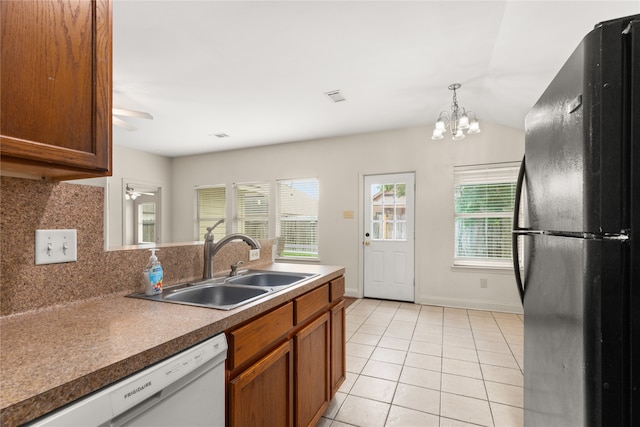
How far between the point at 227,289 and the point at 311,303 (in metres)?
0.47

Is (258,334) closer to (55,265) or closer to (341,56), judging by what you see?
(55,265)

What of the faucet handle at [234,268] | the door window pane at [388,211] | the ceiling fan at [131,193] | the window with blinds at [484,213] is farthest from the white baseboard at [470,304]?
the ceiling fan at [131,193]

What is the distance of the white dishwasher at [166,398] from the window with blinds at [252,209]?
4910mm

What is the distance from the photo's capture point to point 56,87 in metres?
0.83

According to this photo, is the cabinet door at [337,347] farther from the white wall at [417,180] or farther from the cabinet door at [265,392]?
the white wall at [417,180]

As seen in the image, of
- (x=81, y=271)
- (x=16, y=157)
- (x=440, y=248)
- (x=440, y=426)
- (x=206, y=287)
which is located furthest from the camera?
(x=440, y=248)

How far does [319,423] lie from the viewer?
1.87m

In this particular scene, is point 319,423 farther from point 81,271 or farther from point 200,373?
point 81,271

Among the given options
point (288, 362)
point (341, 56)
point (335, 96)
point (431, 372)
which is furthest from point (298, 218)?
point (288, 362)

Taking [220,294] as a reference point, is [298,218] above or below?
above

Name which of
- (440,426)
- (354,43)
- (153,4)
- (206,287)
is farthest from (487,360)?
(153,4)

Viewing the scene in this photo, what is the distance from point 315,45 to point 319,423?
2.78 m

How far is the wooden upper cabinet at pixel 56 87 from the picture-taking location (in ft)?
2.45

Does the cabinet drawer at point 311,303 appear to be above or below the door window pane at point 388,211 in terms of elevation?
below
